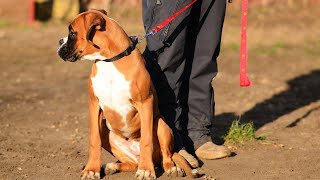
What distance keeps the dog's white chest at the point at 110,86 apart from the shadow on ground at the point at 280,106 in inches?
69.7

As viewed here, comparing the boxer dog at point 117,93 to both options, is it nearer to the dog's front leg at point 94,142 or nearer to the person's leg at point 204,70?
the dog's front leg at point 94,142

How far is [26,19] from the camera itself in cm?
1545

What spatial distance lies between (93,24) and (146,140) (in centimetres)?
98

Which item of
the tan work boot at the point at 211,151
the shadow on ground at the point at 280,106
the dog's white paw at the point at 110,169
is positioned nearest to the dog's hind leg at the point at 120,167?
the dog's white paw at the point at 110,169

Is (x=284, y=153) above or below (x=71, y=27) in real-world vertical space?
below

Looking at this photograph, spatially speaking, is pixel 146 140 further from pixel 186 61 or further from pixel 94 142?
pixel 186 61

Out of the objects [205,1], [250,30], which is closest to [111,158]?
[205,1]

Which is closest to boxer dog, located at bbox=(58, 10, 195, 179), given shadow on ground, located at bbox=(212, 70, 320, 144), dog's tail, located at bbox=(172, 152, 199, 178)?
dog's tail, located at bbox=(172, 152, 199, 178)

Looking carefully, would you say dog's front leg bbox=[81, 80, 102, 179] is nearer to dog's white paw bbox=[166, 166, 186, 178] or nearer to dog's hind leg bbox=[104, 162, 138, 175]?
dog's hind leg bbox=[104, 162, 138, 175]

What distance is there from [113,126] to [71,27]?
0.88 meters

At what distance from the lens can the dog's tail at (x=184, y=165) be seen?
5.63 m

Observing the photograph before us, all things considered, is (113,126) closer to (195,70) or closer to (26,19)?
(195,70)

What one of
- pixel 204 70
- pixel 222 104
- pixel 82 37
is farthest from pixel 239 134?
pixel 82 37

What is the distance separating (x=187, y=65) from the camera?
21.4 ft
